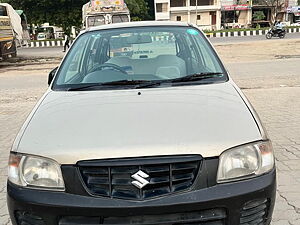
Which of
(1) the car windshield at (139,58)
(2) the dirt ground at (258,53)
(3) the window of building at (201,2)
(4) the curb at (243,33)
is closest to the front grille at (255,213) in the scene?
(1) the car windshield at (139,58)

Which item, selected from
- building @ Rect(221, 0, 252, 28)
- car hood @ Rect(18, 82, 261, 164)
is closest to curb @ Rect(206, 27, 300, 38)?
building @ Rect(221, 0, 252, 28)

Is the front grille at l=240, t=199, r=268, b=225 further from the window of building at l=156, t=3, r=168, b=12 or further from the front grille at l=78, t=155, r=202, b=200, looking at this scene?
the window of building at l=156, t=3, r=168, b=12

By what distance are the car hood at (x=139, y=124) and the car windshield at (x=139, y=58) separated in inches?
13.2

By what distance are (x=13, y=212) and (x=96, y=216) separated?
1.76ft

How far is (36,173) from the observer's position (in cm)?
205

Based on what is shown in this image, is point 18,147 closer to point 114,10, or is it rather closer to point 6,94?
point 6,94

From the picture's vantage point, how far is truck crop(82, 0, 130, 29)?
17.2m

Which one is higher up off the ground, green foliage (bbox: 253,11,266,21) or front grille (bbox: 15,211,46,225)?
green foliage (bbox: 253,11,266,21)

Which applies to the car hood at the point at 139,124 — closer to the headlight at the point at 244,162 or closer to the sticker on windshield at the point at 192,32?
the headlight at the point at 244,162

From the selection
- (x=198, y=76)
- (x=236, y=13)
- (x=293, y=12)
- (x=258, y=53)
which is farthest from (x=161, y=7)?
(x=198, y=76)

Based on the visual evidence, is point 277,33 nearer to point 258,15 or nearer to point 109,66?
point 109,66

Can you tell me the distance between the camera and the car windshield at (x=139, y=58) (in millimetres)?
3016

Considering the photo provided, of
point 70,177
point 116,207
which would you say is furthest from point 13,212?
point 116,207

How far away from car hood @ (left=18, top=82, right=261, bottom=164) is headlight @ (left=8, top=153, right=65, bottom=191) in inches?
2.1
